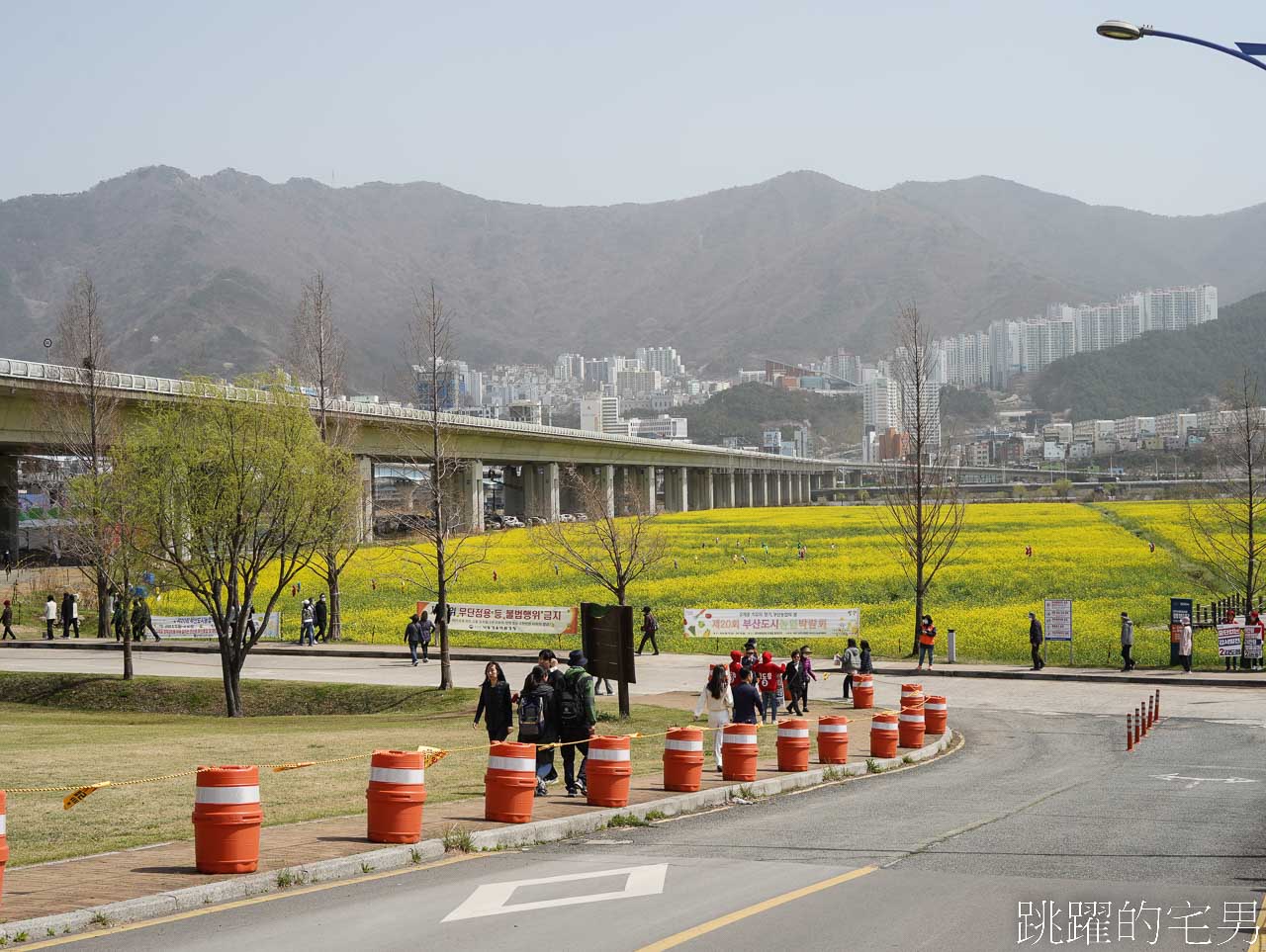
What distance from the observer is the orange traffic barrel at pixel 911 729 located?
960 inches

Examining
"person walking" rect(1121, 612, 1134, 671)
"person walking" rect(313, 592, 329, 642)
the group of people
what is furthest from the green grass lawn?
"person walking" rect(1121, 612, 1134, 671)

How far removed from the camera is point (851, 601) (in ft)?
182

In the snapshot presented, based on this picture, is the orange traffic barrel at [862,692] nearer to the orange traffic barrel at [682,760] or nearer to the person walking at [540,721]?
the orange traffic barrel at [682,760]

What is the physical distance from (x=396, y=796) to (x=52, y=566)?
64.6 m

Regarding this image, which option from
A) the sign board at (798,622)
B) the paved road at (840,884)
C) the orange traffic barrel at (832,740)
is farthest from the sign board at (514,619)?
the paved road at (840,884)

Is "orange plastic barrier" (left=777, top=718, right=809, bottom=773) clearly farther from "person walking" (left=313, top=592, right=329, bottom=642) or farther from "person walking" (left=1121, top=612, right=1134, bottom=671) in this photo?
"person walking" (left=313, top=592, right=329, bottom=642)

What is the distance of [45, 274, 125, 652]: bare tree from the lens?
130ft

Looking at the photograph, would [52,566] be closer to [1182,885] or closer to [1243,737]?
[1243,737]

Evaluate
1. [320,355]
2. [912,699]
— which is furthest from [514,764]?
[320,355]

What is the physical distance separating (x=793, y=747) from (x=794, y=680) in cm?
1037

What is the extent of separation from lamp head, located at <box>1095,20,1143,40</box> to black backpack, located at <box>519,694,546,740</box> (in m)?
10.2

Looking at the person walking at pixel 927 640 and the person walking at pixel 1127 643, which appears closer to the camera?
the person walking at pixel 1127 643

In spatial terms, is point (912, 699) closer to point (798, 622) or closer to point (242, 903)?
point (242, 903)

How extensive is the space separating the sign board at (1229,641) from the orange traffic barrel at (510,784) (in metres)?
28.8
